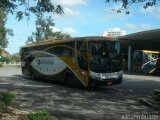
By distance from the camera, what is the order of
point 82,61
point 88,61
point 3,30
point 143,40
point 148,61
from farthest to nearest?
point 143,40, point 148,61, point 3,30, point 82,61, point 88,61

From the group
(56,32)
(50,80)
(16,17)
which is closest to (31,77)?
(50,80)

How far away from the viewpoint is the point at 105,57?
22672 millimetres

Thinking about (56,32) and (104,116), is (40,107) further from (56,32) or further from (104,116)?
(56,32)

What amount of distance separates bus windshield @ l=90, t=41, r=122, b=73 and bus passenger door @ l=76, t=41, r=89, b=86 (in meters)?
0.45

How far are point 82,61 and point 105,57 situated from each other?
1307mm

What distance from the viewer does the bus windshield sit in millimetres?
22469

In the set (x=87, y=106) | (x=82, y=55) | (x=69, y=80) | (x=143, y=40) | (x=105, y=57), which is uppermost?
(x=143, y=40)

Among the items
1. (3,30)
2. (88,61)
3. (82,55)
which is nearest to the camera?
(88,61)

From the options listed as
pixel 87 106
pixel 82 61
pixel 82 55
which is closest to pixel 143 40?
pixel 82 61

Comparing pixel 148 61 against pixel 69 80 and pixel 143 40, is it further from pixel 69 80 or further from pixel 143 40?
pixel 69 80

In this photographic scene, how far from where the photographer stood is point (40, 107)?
15.4m

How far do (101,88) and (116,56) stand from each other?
2.54m

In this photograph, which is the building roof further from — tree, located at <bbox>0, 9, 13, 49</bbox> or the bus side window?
the bus side window

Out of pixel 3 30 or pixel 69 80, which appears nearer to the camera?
pixel 69 80
